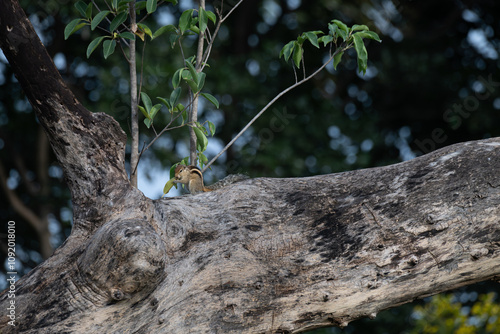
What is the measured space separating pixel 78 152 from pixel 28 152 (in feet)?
26.8

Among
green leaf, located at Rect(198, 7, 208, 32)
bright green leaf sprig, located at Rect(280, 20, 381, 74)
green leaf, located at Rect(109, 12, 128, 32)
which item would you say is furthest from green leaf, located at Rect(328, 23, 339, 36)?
green leaf, located at Rect(109, 12, 128, 32)

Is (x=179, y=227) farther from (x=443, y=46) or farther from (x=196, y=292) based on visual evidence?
(x=443, y=46)

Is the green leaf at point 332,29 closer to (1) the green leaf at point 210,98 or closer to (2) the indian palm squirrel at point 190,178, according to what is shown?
(1) the green leaf at point 210,98

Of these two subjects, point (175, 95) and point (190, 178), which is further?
point (190, 178)

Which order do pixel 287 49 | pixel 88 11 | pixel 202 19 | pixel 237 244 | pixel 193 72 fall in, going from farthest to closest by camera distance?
1. pixel 287 49
2. pixel 202 19
3. pixel 88 11
4. pixel 193 72
5. pixel 237 244

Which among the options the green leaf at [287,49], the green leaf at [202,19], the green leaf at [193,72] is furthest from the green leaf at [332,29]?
the green leaf at [193,72]

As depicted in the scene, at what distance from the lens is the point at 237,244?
120 inches

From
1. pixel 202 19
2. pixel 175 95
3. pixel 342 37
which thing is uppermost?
pixel 202 19

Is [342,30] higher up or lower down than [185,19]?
lower down

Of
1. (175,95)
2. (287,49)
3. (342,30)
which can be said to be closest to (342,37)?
(342,30)

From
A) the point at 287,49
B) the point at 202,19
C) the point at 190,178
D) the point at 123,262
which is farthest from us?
the point at 190,178

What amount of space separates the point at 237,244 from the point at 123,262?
2.02 ft

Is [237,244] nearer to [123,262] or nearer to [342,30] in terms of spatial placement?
[123,262]

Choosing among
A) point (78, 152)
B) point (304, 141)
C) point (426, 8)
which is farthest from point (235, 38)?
point (78, 152)
